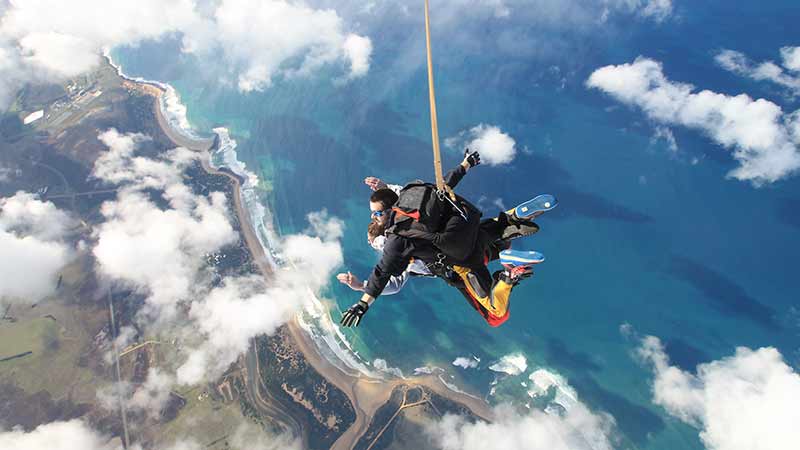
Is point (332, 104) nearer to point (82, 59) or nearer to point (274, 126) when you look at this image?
point (274, 126)

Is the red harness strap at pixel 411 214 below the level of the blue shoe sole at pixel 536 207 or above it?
below

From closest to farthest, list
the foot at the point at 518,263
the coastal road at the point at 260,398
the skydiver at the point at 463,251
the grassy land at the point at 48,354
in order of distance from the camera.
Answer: the skydiver at the point at 463,251 → the foot at the point at 518,263 → the coastal road at the point at 260,398 → the grassy land at the point at 48,354

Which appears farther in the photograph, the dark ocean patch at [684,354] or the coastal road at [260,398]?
the coastal road at [260,398]

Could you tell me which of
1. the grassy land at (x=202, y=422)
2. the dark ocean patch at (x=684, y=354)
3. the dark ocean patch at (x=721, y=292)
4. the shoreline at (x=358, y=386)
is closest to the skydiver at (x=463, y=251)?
the shoreline at (x=358, y=386)

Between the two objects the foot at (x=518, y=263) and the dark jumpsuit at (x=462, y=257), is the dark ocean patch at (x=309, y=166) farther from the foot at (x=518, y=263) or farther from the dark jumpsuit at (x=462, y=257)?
the foot at (x=518, y=263)

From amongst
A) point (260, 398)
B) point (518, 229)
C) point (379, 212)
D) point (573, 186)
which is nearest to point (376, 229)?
point (379, 212)
